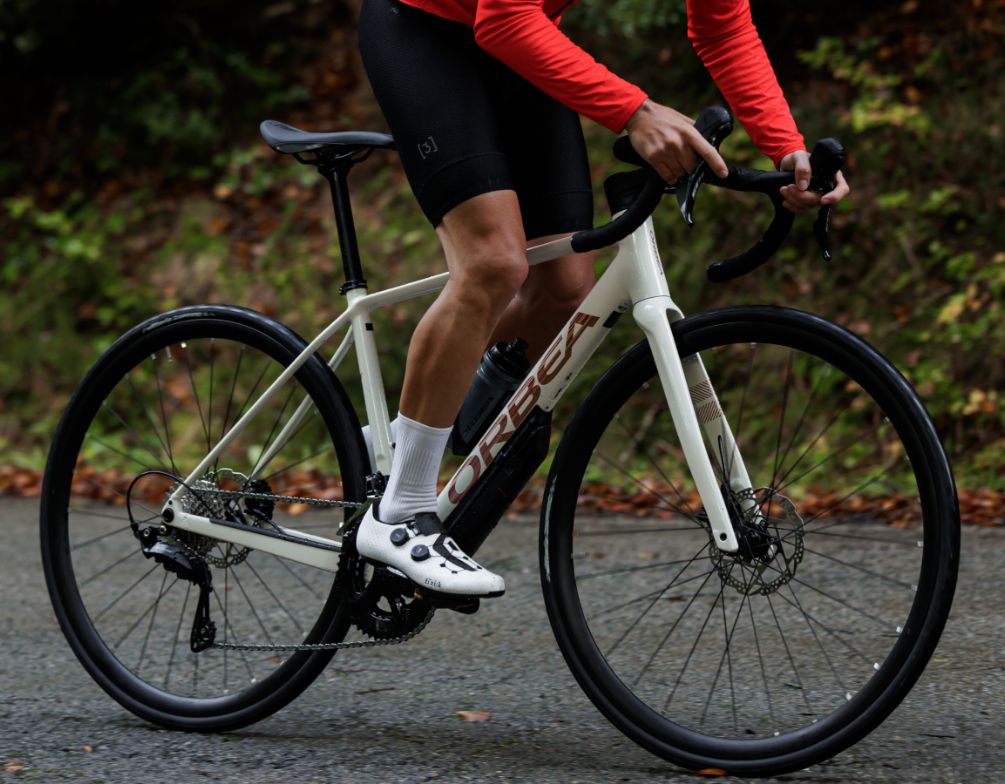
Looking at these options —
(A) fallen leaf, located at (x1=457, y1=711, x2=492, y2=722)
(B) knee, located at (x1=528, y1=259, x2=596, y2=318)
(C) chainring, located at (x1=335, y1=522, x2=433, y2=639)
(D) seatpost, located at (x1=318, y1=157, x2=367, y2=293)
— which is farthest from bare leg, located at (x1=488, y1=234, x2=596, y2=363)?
(A) fallen leaf, located at (x1=457, y1=711, x2=492, y2=722)

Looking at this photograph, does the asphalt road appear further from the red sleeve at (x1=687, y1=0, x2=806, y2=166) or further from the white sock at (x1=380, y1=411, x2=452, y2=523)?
the red sleeve at (x1=687, y1=0, x2=806, y2=166)

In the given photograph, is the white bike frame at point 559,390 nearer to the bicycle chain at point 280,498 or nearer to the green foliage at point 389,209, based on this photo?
the bicycle chain at point 280,498

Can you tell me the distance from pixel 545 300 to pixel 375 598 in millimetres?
814

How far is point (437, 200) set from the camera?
9.64ft

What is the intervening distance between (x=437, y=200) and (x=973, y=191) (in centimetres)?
503

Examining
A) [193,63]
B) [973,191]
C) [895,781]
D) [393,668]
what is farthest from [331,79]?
[895,781]

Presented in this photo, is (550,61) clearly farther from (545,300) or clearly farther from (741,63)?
(545,300)

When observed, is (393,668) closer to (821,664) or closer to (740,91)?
(821,664)

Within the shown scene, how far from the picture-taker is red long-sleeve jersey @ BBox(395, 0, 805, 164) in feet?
8.84

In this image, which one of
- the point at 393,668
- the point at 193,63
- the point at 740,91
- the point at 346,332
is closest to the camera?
the point at 740,91

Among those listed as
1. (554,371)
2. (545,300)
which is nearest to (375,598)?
(554,371)

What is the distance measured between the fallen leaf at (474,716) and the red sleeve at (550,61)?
5.01 ft

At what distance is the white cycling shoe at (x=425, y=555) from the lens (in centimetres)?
297

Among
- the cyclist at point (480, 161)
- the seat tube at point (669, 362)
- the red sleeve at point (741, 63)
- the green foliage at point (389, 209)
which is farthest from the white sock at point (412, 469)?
the green foliage at point (389, 209)
